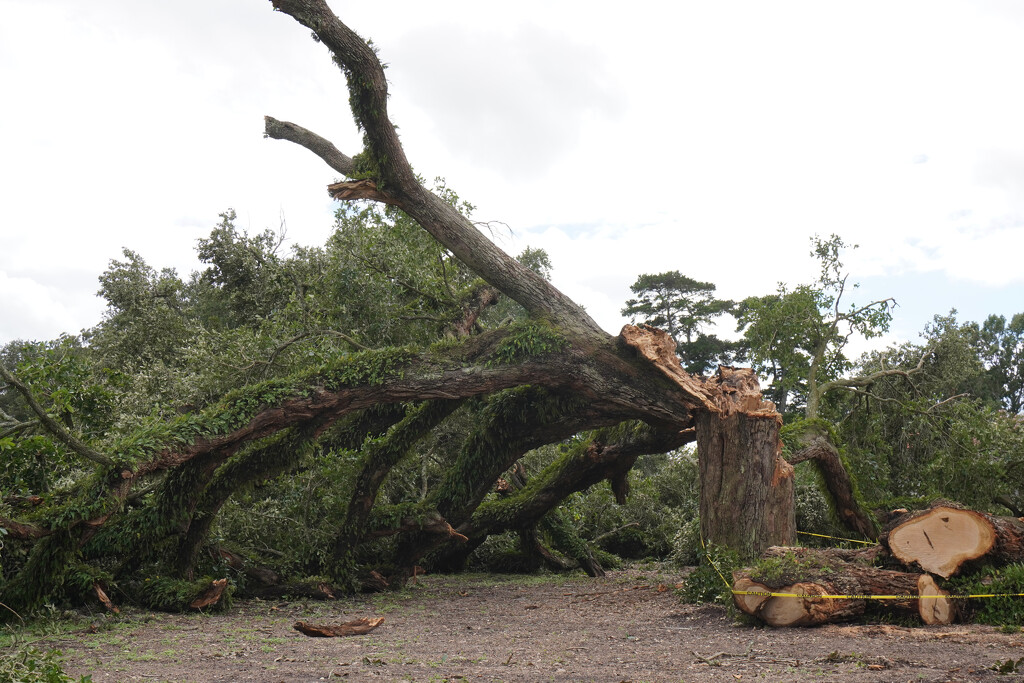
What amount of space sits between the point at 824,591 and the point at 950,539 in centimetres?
103

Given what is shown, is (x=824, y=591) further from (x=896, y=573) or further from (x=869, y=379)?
(x=869, y=379)

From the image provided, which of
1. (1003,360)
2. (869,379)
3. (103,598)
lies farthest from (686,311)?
(103,598)

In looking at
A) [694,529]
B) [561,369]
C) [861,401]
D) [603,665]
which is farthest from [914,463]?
[603,665]

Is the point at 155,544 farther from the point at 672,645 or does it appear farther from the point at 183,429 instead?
the point at 672,645

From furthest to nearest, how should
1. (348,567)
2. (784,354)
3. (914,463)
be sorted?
1. (784,354)
2. (914,463)
3. (348,567)

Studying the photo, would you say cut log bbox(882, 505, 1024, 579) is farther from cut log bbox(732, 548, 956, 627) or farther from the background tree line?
the background tree line

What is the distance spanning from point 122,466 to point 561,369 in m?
3.83

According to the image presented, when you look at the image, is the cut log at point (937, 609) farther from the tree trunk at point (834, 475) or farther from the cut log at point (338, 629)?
the cut log at point (338, 629)

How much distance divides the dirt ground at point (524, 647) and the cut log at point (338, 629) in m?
0.11

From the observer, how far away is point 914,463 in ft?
38.5

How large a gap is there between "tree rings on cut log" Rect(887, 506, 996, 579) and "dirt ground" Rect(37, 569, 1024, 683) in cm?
56

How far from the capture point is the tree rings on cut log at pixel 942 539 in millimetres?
5555

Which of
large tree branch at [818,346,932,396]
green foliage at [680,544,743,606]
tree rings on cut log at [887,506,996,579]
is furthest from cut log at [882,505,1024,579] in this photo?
large tree branch at [818,346,932,396]

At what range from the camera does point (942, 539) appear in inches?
224
